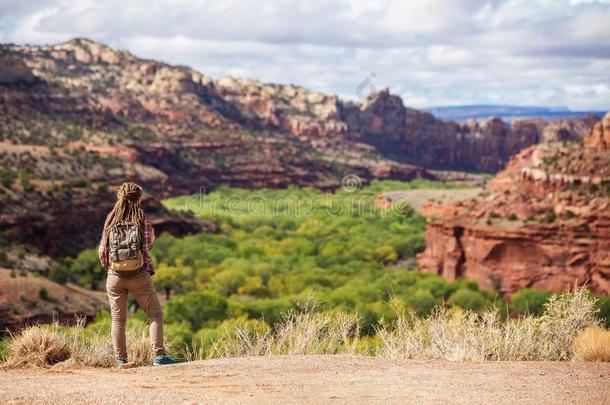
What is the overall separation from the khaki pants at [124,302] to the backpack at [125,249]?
194mm

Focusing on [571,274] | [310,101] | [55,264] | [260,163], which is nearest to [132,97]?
[260,163]

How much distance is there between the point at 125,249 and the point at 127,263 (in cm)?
16

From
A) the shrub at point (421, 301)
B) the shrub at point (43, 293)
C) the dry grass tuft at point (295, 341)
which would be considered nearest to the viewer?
the dry grass tuft at point (295, 341)

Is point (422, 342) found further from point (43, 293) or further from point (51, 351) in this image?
point (43, 293)

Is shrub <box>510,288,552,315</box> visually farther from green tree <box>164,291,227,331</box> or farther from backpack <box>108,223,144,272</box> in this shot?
backpack <box>108,223,144,272</box>

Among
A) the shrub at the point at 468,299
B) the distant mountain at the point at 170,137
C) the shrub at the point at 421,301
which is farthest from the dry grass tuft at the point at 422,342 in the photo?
the distant mountain at the point at 170,137

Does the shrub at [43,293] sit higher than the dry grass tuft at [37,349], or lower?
lower

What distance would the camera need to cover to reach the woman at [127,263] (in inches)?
394

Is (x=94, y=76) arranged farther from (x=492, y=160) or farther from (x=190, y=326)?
(x=190, y=326)

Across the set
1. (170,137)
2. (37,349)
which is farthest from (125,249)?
(170,137)

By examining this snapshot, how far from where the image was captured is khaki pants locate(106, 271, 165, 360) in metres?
10.2

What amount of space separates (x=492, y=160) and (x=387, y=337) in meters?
184

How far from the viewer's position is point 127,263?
9.99 m

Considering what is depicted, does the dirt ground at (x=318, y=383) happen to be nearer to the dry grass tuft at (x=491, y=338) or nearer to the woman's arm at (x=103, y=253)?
the dry grass tuft at (x=491, y=338)
